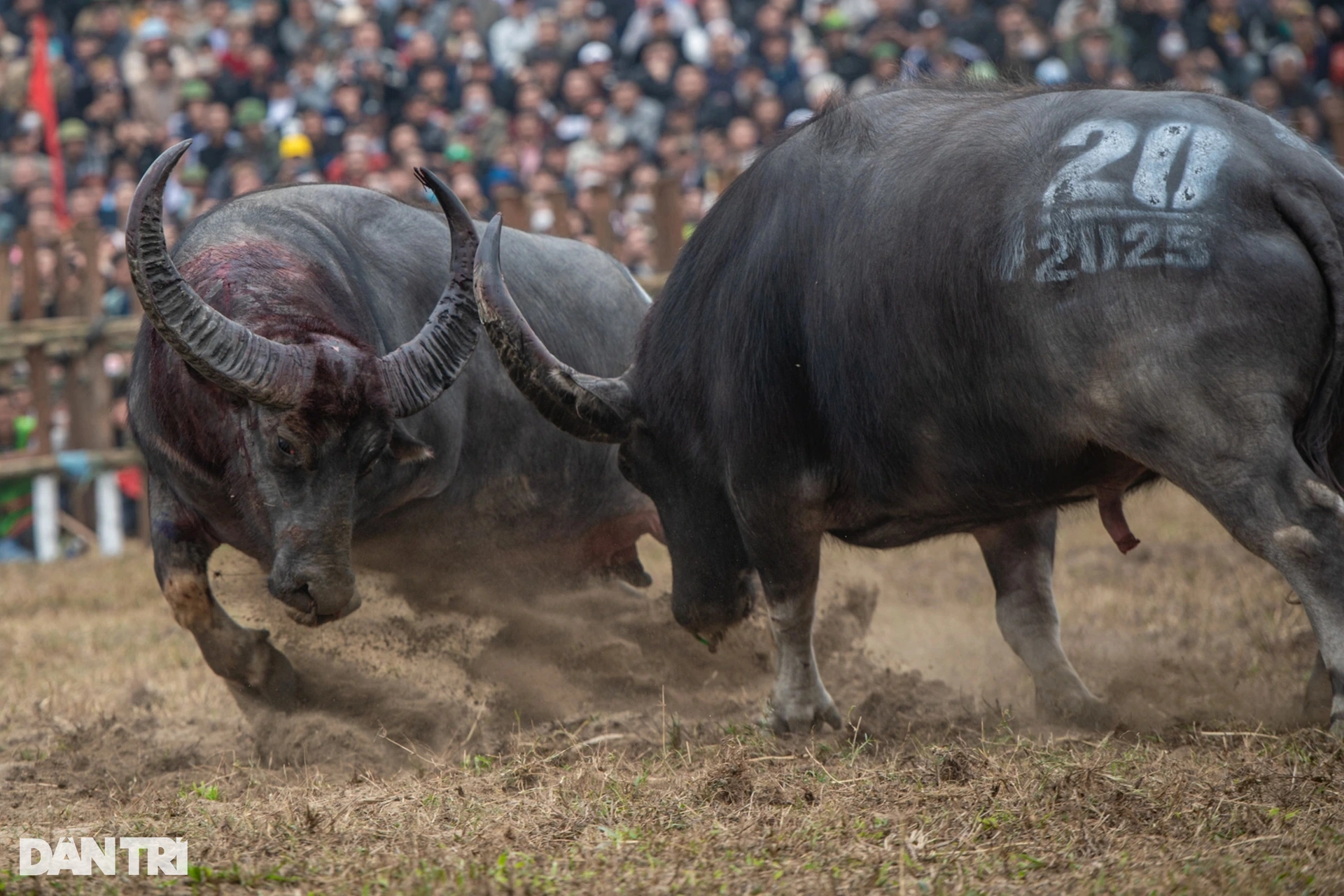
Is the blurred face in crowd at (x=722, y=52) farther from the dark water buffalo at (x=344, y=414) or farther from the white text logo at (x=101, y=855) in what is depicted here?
the white text logo at (x=101, y=855)

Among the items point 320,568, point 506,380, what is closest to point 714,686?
point 506,380

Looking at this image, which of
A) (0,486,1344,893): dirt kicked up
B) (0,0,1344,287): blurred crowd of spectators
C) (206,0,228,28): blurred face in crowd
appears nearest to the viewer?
(0,486,1344,893): dirt kicked up

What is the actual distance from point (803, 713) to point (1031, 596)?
3.19 ft

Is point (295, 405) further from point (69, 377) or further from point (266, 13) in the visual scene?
point (266, 13)

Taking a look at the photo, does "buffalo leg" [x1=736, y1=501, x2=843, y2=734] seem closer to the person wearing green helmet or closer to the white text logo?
the white text logo

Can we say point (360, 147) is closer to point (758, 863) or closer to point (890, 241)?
point (890, 241)

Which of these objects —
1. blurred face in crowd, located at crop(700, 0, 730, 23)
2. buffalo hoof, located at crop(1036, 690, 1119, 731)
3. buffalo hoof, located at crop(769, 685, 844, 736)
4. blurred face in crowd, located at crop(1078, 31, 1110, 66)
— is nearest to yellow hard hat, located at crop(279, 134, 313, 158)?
blurred face in crowd, located at crop(700, 0, 730, 23)

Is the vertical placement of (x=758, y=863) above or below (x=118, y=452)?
above

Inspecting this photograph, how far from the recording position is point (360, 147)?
471 inches

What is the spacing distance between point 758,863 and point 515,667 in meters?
2.68

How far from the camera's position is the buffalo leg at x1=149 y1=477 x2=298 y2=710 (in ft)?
16.5

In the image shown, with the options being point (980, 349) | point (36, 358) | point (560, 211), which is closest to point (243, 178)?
point (36, 358)

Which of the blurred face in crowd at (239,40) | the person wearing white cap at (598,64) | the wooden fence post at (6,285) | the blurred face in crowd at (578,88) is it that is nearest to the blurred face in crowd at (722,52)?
the person wearing white cap at (598,64)

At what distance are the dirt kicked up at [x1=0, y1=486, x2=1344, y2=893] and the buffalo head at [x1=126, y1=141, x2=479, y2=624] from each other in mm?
700
